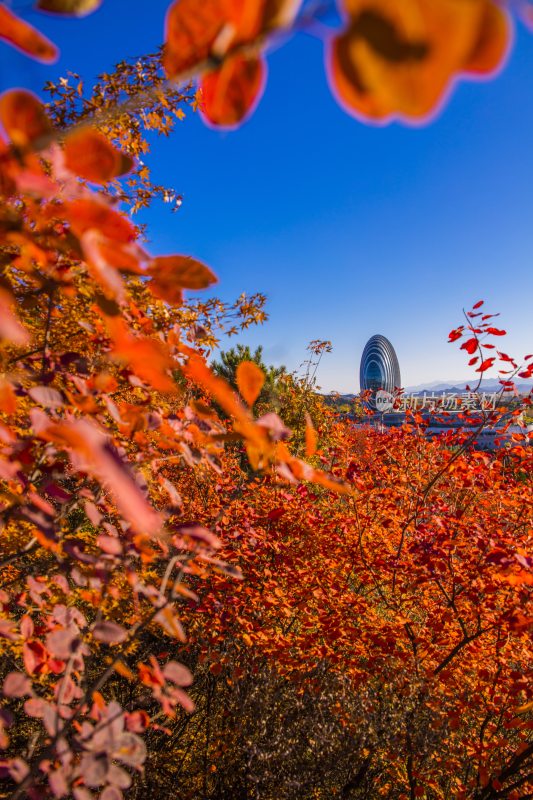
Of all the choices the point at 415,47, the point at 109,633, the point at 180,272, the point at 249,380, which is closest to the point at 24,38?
the point at 180,272

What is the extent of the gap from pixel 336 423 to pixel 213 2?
45.4ft

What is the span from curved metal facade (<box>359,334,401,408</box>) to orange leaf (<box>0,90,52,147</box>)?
2250 inches

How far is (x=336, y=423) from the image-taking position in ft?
45.7

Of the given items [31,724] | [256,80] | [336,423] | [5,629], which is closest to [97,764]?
[5,629]

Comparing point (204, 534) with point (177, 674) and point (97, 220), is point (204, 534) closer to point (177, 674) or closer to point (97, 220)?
point (177, 674)

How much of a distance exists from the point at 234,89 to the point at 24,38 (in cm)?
27

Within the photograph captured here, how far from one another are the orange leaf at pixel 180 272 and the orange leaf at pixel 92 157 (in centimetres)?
14

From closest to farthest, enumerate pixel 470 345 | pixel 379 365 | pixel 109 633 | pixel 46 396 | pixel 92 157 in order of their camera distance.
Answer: pixel 92 157 < pixel 46 396 < pixel 109 633 < pixel 470 345 < pixel 379 365

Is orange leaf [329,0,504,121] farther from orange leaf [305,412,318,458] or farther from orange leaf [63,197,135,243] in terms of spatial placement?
orange leaf [305,412,318,458]

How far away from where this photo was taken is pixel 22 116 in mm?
494

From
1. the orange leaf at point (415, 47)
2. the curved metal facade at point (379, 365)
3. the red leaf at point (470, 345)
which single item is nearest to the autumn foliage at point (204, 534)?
the orange leaf at point (415, 47)

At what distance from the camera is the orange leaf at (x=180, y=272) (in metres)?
0.65

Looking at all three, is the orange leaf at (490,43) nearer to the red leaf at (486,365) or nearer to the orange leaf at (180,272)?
the orange leaf at (180,272)

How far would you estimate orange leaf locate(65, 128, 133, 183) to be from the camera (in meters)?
0.50
